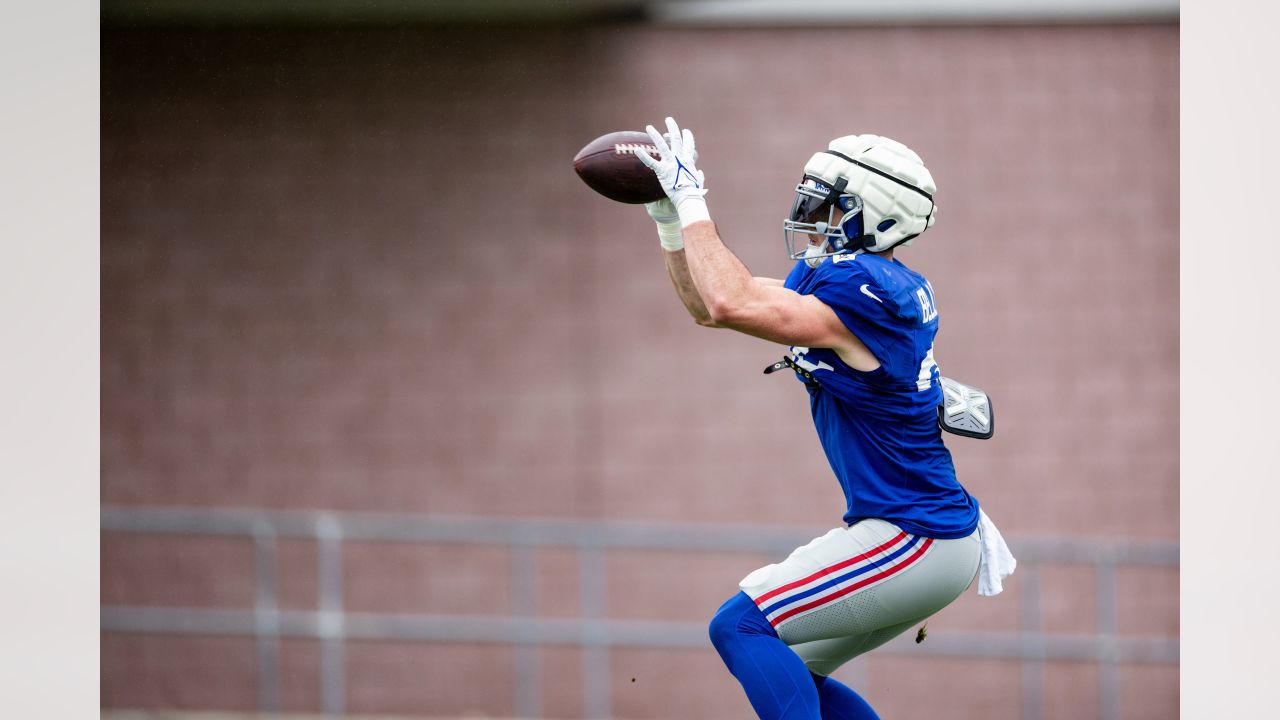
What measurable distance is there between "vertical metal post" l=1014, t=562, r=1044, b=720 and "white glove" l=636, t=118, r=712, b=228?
447cm

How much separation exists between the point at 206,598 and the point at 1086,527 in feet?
18.7

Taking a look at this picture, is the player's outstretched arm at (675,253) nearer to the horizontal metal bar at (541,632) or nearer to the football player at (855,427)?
the football player at (855,427)

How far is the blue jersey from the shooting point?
3422 mm

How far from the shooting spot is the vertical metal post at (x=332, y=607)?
811 centimetres

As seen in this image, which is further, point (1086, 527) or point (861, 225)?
point (1086, 527)

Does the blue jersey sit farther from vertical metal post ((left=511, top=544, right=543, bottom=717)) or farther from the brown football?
vertical metal post ((left=511, top=544, right=543, bottom=717))

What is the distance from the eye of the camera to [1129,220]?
27.6 ft

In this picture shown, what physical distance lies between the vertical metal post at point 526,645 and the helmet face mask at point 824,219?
4890 mm

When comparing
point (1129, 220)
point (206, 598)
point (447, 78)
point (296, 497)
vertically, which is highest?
point (447, 78)

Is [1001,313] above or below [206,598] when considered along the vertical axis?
above

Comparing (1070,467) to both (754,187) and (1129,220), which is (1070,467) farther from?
(754,187)

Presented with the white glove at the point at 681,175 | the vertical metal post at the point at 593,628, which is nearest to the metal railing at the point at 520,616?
the vertical metal post at the point at 593,628
